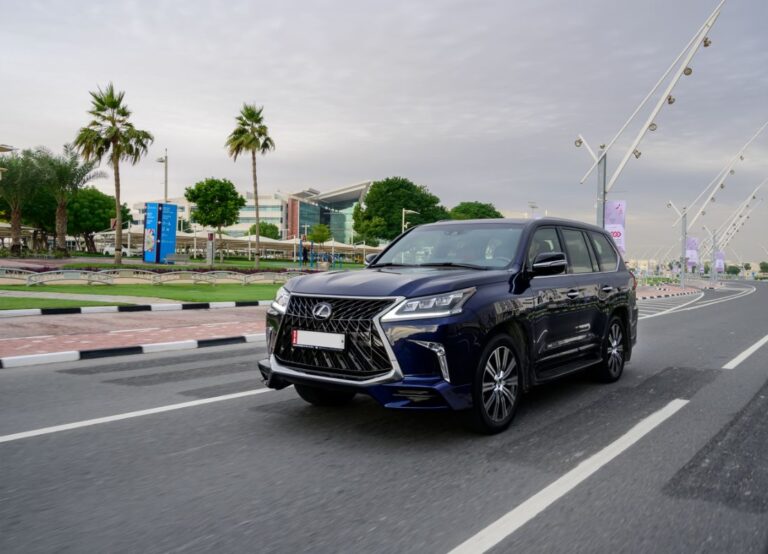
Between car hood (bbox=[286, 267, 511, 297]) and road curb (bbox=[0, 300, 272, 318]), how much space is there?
8.48 metres

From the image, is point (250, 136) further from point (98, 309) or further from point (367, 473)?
point (367, 473)

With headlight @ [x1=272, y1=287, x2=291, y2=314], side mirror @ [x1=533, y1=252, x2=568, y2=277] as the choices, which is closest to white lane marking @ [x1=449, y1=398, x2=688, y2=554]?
side mirror @ [x1=533, y1=252, x2=568, y2=277]

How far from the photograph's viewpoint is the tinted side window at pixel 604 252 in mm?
7023

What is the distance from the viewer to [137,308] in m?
15.0

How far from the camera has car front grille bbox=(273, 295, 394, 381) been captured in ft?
14.1

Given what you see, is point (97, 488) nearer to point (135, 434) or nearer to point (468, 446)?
point (135, 434)

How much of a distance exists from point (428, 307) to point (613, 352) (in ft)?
11.6

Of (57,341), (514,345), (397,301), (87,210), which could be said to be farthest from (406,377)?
(87,210)

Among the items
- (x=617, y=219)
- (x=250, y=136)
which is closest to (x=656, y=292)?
(x=617, y=219)

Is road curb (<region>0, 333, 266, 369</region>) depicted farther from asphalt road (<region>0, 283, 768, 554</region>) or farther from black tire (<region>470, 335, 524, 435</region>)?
black tire (<region>470, 335, 524, 435</region>)

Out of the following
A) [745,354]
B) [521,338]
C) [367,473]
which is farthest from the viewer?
[745,354]

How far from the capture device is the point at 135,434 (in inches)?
183

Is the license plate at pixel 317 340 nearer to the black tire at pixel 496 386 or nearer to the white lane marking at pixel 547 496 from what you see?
the black tire at pixel 496 386

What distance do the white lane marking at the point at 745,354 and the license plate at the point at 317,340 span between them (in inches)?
247
